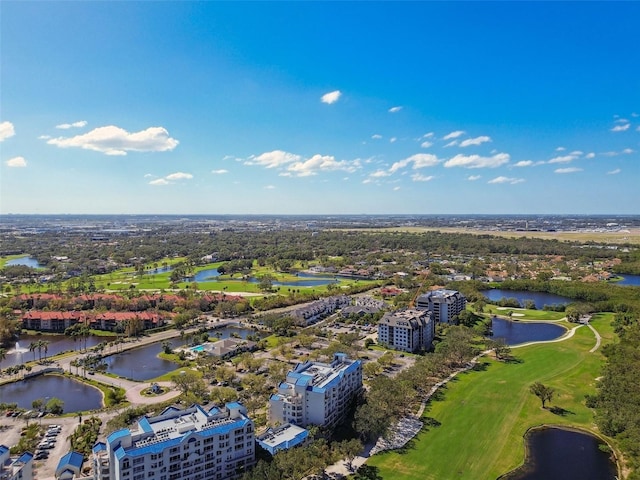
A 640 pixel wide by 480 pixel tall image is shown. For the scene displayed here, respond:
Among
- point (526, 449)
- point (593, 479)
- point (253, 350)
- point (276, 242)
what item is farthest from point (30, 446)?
point (276, 242)

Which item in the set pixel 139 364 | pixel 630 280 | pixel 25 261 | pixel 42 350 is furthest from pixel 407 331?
pixel 25 261

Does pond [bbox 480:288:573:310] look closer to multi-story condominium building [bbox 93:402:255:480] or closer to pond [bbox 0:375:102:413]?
multi-story condominium building [bbox 93:402:255:480]

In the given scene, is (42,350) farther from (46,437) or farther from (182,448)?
(182,448)

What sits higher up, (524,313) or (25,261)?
(25,261)

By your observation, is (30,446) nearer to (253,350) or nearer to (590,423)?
(253,350)

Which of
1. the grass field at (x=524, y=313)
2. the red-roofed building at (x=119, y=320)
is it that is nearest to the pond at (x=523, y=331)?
the grass field at (x=524, y=313)

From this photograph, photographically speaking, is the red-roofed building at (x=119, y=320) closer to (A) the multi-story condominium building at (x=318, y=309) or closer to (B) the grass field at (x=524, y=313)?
(A) the multi-story condominium building at (x=318, y=309)

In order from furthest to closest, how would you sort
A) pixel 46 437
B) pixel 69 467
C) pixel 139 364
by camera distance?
pixel 139 364
pixel 46 437
pixel 69 467
